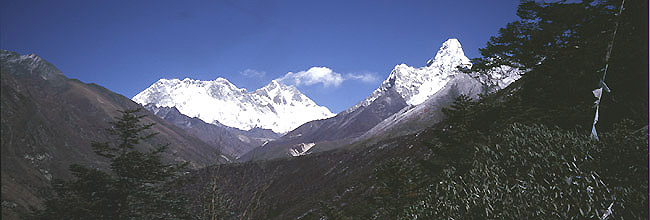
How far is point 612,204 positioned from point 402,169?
16.4 m

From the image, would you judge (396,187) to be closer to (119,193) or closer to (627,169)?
(627,169)

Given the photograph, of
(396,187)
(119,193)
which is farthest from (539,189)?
(119,193)

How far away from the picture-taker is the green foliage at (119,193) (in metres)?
18.2

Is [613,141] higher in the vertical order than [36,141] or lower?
lower

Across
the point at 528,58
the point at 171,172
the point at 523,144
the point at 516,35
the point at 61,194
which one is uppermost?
the point at 61,194

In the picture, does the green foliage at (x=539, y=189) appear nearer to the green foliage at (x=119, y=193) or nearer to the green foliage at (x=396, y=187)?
the green foliage at (x=396, y=187)

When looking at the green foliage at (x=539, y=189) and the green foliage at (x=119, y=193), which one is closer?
the green foliage at (x=539, y=189)

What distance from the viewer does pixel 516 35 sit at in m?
18.3

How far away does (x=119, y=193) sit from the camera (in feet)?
63.9

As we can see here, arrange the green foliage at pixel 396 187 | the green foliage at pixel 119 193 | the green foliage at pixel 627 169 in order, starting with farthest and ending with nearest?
1. the green foliage at pixel 396 187
2. the green foliage at pixel 119 193
3. the green foliage at pixel 627 169

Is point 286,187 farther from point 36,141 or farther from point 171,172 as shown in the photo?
point 36,141

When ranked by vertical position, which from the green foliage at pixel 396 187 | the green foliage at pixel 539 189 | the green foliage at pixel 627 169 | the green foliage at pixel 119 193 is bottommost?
the green foliage at pixel 396 187

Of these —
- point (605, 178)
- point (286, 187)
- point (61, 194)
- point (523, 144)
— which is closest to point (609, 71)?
point (523, 144)

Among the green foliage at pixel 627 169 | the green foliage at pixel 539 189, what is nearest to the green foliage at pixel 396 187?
the green foliage at pixel 539 189
